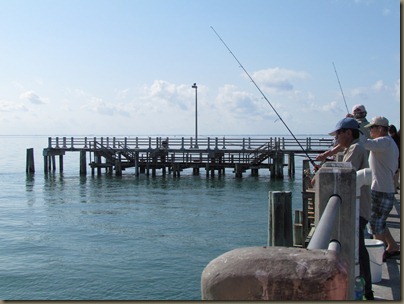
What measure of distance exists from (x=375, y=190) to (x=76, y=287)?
7.93 m

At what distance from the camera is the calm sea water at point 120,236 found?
456 inches

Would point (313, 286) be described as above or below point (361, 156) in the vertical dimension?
below

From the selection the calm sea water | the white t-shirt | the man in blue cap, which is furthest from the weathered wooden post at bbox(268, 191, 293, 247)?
the man in blue cap

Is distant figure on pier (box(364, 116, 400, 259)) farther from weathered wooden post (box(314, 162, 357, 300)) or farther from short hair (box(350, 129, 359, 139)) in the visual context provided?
weathered wooden post (box(314, 162, 357, 300))

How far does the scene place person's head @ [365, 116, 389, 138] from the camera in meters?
5.41

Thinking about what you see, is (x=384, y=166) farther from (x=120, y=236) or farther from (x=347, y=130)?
(x=120, y=236)

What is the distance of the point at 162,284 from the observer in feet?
37.6

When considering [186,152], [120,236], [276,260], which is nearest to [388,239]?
[276,260]

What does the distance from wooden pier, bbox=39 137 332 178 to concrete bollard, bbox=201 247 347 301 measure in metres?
37.3

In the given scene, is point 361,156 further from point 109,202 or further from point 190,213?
point 109,202

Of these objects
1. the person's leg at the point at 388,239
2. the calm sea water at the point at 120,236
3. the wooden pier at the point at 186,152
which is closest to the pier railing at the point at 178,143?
the wooden pier at the point at 186,152

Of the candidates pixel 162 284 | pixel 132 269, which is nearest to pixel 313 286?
pixel 162 284

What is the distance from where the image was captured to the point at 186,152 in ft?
134

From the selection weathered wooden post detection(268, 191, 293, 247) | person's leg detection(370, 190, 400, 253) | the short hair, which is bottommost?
weathered wooden post detection(268, 191, 293, 247)
